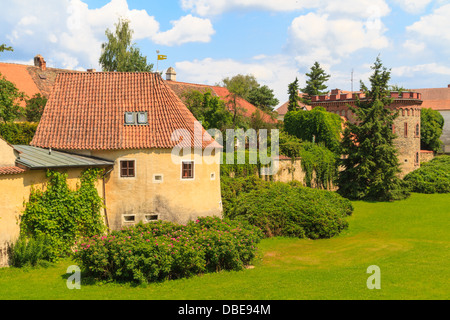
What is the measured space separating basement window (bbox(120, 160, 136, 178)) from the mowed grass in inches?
211

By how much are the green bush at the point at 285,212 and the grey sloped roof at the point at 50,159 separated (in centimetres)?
884

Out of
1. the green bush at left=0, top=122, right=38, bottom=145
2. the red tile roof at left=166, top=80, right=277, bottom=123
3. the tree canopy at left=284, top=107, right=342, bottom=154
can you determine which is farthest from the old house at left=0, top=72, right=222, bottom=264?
the tree canopy at left=284, top=107, right=342, bottom=154

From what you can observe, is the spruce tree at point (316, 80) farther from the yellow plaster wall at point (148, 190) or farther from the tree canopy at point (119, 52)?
the yellow plaster wall at point (148, 190)

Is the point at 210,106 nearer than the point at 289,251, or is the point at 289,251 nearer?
the point at 289,251

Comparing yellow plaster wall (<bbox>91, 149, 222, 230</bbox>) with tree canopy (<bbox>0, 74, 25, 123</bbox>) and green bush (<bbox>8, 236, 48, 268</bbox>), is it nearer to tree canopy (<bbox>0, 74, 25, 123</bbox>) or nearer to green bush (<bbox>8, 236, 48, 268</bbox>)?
green bush (<bbox>8, 236, 48, 268</bbox>)

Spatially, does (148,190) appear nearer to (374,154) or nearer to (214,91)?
(374,154)

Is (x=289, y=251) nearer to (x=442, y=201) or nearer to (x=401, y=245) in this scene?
(x=401, y=245)

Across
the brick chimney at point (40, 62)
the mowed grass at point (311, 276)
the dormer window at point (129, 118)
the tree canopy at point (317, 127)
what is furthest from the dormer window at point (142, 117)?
the brick chimney at point (40, 62)

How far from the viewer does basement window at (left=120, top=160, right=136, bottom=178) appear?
23578 mm

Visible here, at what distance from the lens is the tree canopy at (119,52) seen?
5347 centimetres

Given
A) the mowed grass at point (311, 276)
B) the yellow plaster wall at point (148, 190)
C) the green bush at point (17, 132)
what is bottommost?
the mowed grass at point (311, 276)

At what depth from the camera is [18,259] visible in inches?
732
